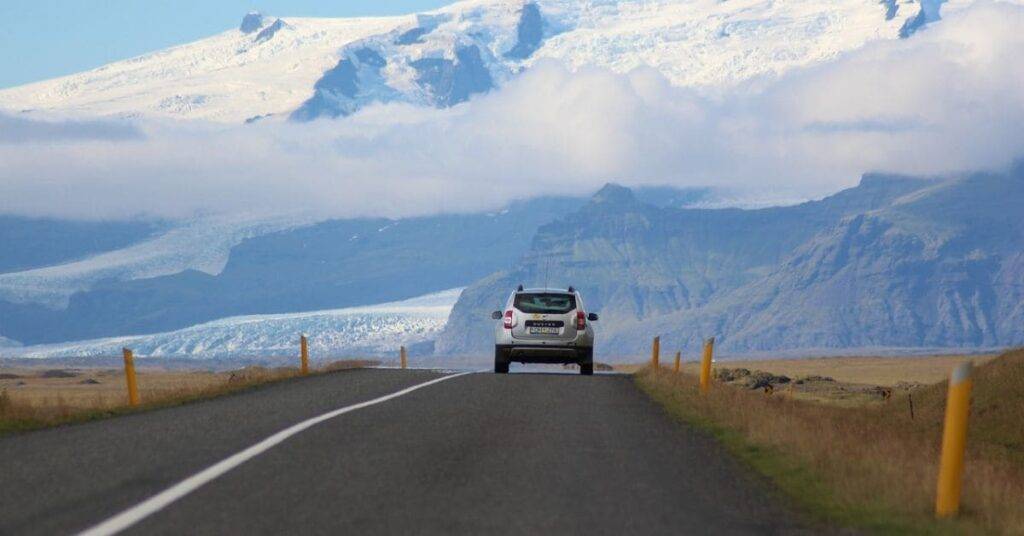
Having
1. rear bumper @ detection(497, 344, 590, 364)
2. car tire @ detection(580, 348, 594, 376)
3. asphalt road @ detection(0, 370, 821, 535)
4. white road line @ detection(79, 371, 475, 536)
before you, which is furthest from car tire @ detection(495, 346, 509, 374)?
white road line @ detection(79, 371, 475, 536)

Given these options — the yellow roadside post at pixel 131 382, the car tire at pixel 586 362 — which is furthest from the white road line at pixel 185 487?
the car tire at pixel 586 362

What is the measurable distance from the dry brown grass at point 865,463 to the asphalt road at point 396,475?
51 centimetres

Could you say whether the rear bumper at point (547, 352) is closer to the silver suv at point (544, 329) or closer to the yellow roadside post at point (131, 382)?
the silver suv at point (544, 329)

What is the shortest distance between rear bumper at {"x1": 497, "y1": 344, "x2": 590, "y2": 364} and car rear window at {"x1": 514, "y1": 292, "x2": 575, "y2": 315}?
0.89 m

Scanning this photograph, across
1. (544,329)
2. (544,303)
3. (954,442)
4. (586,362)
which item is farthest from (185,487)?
(586,362)

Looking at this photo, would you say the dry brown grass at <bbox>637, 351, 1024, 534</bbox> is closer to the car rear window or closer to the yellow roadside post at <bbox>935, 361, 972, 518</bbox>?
the yellow roadside post at <bbox>935, 361, 972, 518</bbox>

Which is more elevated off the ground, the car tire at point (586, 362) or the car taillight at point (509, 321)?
the car taillight at point (509, 321)

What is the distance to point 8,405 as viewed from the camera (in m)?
23.3

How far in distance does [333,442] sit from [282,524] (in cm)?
615

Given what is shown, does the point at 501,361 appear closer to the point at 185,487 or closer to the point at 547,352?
the point at 547,352

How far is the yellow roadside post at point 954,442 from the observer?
12055 mm

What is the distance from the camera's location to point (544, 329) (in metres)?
39.2

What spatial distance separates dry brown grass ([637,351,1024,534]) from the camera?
12.4 m

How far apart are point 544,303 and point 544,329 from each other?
0.83 m
